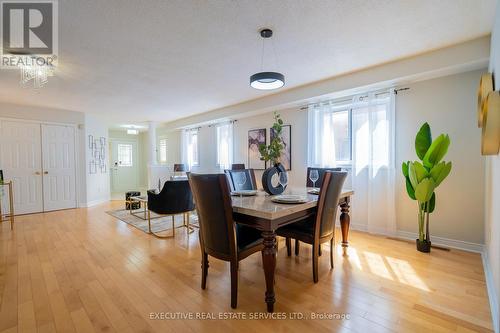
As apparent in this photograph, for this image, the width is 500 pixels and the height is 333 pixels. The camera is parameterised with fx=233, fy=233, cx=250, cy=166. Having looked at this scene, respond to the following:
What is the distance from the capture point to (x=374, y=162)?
3533mm

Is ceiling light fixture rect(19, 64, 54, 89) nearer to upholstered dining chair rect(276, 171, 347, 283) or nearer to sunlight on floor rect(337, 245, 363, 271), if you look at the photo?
upholstered dining chair rect(276, 171, 347, 283)

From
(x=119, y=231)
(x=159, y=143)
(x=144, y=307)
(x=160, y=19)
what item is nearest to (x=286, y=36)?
(x=160, y=19)

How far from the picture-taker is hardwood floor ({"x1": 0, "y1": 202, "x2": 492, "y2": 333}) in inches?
63.9

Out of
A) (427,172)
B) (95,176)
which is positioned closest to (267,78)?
(427,172)

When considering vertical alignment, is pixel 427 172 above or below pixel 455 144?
below

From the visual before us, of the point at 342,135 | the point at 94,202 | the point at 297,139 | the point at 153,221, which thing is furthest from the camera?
the point at 94,202

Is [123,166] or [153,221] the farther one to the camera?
[123,166]

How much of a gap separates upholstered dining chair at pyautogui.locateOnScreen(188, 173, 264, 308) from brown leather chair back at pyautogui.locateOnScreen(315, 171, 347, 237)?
2.05ft

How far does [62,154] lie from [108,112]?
1.46 m

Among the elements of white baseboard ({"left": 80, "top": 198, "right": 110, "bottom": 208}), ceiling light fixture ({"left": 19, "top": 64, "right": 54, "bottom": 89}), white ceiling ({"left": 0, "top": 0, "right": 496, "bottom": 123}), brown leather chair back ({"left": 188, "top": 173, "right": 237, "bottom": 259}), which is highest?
white ceiling ({"left": 0, "top": 0, "right": 496, "bottom": 123})

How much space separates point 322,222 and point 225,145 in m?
4.26

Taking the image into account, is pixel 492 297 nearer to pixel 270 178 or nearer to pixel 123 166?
pixel 270 178

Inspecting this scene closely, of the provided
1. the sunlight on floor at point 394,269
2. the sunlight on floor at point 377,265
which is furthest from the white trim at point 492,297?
the sunlight on floor at point 377,265

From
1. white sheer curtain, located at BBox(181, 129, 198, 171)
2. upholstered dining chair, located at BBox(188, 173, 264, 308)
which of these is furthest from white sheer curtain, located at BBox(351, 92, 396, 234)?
white sheer curtain, located at BBox(181, 129, 198, 171)
